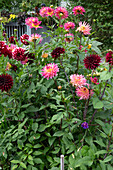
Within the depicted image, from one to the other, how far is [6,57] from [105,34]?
4.57 meters

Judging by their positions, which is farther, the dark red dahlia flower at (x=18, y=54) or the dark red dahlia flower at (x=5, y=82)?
the dark red dahlia flower at (x=18, y=54)

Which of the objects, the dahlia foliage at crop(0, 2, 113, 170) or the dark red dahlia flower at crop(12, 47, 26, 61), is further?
the dark red dahlia flower at crop(12, 47, 26, 61)

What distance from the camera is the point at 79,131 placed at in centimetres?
116

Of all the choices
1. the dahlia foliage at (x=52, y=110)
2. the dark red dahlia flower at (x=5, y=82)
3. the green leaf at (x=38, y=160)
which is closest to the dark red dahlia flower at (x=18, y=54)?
the dahlia foliage at (x=52, y=110)

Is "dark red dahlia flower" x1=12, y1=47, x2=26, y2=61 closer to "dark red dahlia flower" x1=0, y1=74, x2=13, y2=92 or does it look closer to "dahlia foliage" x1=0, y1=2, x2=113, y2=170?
"dahlia foliage" x1=0, y1=2, x2=113, y2=170

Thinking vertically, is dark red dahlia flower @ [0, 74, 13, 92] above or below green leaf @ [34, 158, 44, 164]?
above

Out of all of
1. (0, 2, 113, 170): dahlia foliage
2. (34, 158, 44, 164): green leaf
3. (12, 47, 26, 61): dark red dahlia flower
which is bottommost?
(34, 158, 44, 164): green leaf

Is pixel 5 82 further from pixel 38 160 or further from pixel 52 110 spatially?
pixel 38 160

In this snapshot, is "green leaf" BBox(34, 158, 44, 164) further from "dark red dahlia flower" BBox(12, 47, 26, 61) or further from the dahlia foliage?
"dark red dahlia flower" BBox(12, 47, 26, 61)

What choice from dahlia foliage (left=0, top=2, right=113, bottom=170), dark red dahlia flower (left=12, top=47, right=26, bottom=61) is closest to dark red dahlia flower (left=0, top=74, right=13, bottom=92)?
dahlia foliage (left=0, top=2, right=113, bottom=170)

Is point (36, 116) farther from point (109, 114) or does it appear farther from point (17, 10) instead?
point (17, 10)

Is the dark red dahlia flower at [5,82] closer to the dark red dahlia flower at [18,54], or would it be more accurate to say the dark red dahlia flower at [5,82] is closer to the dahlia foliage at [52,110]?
the dahlia foliage at [52,110]

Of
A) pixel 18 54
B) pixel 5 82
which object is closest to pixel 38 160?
pixel 5 82

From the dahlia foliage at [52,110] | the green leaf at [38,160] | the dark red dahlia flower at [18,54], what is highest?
the dark red dahlia flower at [18,54]
